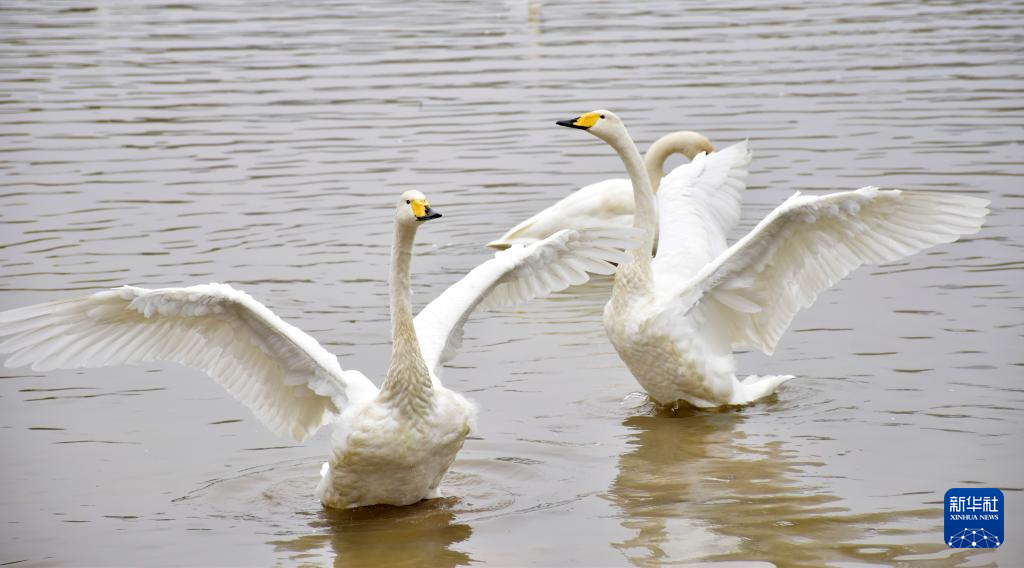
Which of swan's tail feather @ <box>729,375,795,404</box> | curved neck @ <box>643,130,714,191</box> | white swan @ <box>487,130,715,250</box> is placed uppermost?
curved neck @ <box>643,130,714,191</box>

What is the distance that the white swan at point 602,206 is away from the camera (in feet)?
39.4

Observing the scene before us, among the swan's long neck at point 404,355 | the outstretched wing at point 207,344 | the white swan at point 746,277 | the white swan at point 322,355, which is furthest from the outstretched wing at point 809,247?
the outstretched wing at point 207,344

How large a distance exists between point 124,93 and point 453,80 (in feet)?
13.2

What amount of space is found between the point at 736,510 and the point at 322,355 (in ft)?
6.54

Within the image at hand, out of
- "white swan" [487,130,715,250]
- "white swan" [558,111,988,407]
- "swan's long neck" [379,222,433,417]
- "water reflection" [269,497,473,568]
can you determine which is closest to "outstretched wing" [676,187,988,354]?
"white swan" [558,111,988,407]

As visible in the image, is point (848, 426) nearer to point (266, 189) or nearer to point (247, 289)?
point (247, 289)

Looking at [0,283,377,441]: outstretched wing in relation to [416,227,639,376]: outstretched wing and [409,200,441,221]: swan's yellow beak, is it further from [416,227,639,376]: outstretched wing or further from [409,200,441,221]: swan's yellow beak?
[409,200,441,221]: swan's yellow beak

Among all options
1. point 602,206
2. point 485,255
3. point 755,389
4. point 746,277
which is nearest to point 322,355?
point 746,277

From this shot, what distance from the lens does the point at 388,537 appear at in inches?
272

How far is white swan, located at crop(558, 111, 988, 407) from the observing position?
8.18 meters

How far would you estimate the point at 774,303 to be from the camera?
869cm

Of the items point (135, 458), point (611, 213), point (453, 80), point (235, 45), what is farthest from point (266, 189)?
point (235, 45)

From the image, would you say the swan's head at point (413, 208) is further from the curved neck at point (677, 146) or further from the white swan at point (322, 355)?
the curved neck at point (677, 146)

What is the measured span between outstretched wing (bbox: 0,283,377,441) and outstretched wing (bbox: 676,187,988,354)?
219cm
